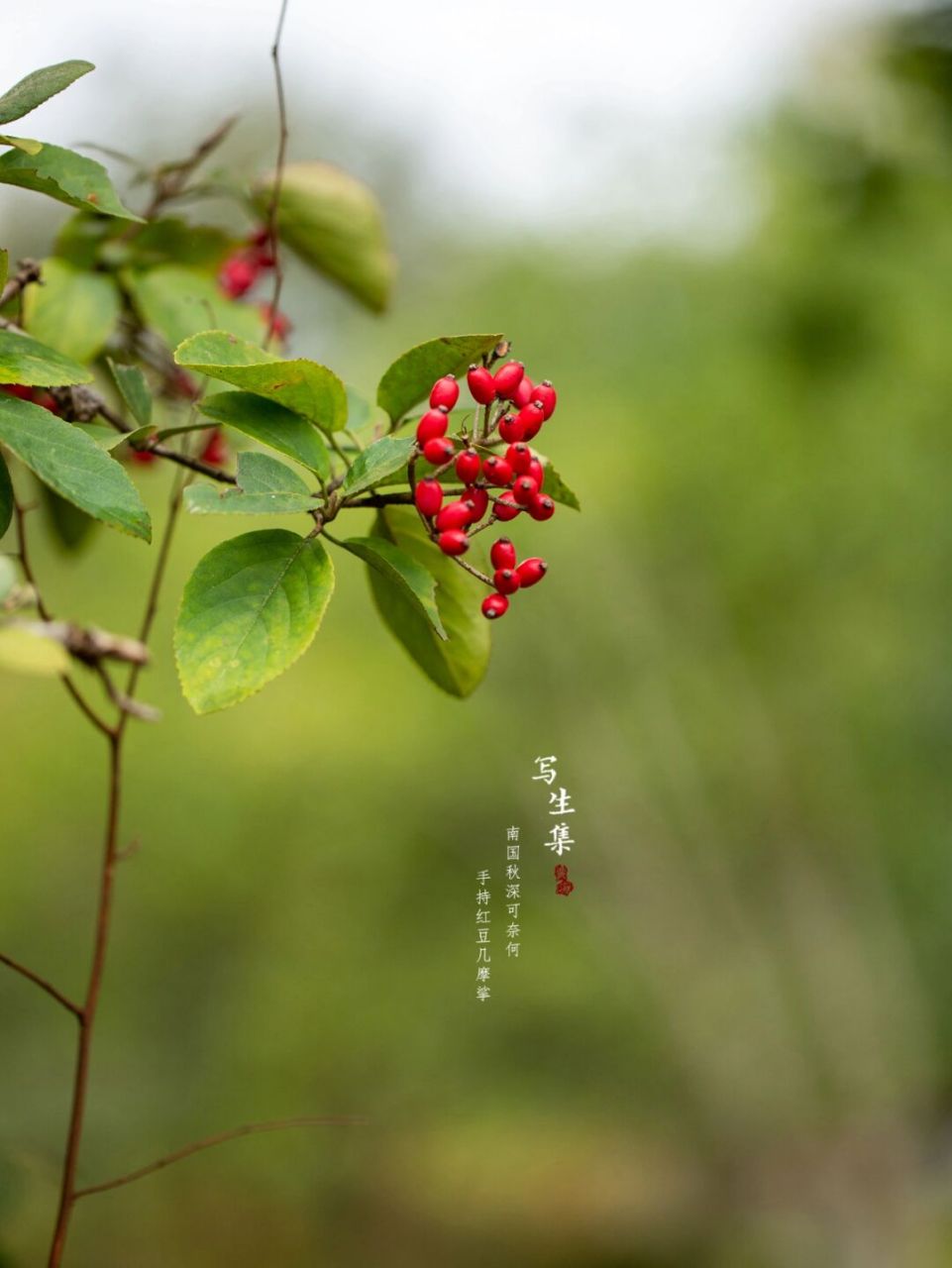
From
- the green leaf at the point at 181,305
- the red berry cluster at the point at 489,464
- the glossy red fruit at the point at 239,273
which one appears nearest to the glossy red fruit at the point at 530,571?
the red berry cluster at the point at 489,464

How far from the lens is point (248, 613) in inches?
12.7

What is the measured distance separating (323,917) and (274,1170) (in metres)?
0.93

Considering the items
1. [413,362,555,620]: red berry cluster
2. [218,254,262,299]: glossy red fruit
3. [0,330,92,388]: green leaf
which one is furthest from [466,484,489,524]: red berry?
[218,254,262,299]: glossy red fruit

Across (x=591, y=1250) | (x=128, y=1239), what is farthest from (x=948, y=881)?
(x=128, y=1239)

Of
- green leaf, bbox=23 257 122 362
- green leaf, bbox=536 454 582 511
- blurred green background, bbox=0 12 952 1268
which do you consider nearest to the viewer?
green leaf, bbox=536 454 582 511

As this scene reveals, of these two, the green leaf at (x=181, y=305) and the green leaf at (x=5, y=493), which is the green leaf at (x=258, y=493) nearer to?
the green leaf at (x=5, y=493)

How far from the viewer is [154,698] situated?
144 inches

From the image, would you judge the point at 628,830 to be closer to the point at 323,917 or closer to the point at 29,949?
the point at 323,917

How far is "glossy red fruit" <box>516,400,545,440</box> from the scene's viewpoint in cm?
34

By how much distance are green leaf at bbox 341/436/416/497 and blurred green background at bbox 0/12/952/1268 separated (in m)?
3.18

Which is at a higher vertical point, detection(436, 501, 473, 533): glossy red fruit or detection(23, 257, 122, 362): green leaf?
detection(23, 257, 122, 362): green leaf

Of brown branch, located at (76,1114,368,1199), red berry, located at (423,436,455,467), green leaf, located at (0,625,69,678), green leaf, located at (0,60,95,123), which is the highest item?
green leaf, located at (0,60,95,123)

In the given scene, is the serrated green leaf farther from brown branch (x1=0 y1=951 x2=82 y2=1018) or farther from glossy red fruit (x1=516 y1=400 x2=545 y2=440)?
brown branch (x1=0 y1=951 x2=82 y2=1018)

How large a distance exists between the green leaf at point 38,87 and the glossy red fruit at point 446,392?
0.14 m
